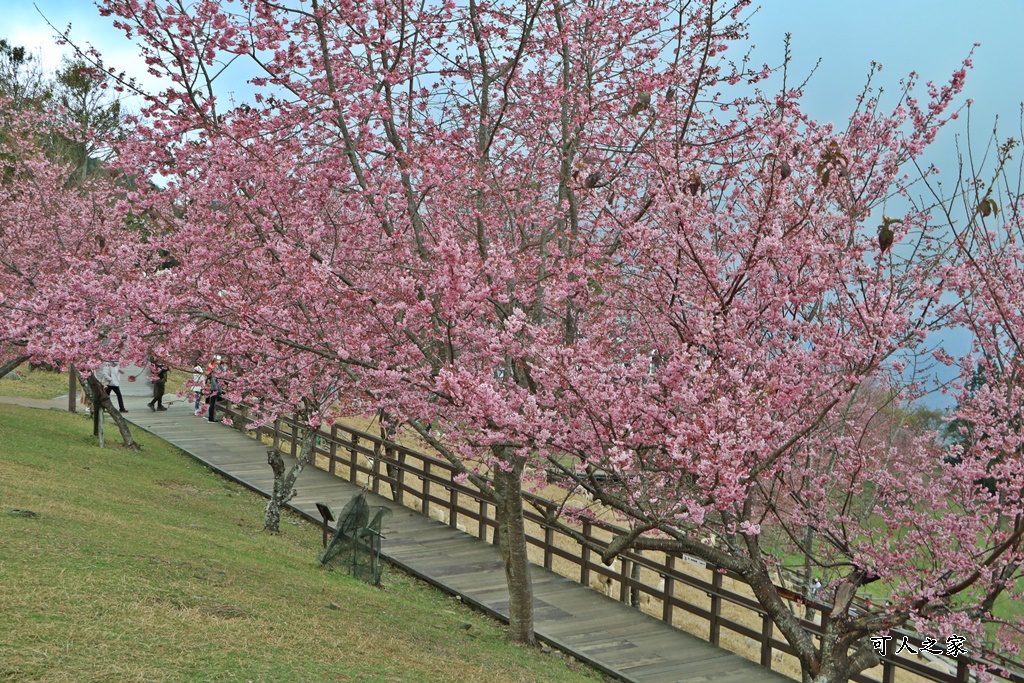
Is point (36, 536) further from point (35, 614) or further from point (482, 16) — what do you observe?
point (482, 16)

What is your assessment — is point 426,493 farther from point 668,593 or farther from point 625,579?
point 668,593

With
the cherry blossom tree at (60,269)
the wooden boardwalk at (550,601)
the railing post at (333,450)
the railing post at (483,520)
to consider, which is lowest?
the wooden boardwalk at (550,601)

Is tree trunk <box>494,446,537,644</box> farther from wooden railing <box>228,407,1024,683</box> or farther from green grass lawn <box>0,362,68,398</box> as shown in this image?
green grass lawn <box>0,362,68,398</box>

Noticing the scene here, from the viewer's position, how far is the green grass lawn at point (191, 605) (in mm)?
7082

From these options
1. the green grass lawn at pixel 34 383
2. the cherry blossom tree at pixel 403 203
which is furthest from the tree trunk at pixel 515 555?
the green grass lawn at pixel 34 383

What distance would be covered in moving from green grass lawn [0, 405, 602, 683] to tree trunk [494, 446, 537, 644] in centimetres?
34

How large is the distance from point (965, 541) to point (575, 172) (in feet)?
18.4

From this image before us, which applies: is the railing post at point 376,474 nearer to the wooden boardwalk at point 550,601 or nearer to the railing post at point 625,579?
the wooden boardwalk at point 550,601

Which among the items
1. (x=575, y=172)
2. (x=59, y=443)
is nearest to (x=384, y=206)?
(x=575, y=172)

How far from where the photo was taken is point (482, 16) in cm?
1154

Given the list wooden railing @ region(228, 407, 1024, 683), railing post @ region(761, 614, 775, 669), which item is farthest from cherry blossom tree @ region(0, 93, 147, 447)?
railing post @ region(761, 614, 775, 669)

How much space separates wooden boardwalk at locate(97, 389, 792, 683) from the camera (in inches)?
465

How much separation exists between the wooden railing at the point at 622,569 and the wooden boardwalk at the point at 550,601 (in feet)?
1.14

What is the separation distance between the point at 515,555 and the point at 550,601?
298cm
